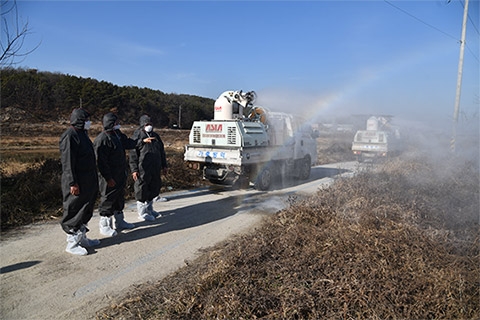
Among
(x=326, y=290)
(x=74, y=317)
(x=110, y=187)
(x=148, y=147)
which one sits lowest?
(x=74, y=317)

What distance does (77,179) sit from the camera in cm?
475

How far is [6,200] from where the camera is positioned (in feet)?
21.2

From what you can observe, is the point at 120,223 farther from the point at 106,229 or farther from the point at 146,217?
the point at 146,217

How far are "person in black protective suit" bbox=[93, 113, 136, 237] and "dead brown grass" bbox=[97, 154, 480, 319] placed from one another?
2032 millimetres

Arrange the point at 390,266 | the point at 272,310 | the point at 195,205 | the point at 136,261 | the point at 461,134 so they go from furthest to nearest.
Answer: the point at 461,134 → the point at 195,205 → the point at 136,261 → the point at 390,266 → the point at 272,310

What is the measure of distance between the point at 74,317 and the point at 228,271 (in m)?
1.69

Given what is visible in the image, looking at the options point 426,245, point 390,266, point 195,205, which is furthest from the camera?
point 195,205

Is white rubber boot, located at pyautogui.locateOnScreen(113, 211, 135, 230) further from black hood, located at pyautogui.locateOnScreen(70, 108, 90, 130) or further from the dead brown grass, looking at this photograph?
the dead brown grass

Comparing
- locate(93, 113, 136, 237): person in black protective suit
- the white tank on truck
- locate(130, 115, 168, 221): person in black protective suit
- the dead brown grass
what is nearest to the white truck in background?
the white tank on truck

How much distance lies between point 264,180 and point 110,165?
5353 millimetres

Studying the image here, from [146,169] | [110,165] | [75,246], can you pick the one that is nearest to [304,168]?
[146,169]

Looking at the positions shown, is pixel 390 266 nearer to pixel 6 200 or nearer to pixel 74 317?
pixel 74 317

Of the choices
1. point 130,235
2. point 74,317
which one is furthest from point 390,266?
point 130,235

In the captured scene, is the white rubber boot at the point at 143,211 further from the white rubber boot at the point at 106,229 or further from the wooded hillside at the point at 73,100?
the wooded hillside at the point at 73,100
